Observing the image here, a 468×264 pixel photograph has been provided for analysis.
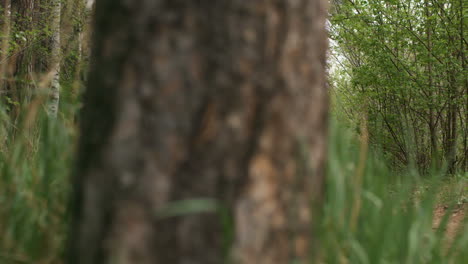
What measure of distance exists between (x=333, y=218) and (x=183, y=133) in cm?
52

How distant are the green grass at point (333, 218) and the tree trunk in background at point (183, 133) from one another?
298mm

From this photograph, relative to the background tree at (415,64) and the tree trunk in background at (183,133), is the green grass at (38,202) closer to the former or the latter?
the tree trunk in background at (183,133)

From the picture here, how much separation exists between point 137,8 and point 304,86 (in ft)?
1.28

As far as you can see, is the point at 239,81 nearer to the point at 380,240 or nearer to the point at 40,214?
the point at 380,240

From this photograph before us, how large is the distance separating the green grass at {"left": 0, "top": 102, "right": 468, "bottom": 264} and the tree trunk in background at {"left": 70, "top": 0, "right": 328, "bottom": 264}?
298mm

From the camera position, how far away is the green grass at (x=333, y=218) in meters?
1.19

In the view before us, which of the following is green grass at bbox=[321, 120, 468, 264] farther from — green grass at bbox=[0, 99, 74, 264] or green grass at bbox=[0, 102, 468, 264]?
green grass at bbox=[0, 99, 74, 264]

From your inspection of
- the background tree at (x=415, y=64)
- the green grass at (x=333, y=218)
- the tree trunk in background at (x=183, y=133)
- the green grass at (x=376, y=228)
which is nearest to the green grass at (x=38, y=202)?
the green grass at (x=333, y=218)

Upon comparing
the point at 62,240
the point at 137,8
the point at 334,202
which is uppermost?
the point at 137,8

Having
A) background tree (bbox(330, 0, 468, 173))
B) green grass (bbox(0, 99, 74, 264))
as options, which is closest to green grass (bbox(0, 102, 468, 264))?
green grass (bbox(0, 99, 74, 264))

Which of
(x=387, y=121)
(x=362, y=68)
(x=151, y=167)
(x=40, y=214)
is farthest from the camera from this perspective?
(x=387, y=121)

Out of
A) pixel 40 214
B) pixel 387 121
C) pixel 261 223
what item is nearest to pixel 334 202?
pixel 261 223

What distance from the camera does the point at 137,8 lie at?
0.90 meters

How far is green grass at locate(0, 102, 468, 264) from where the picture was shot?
1189 millimetres
